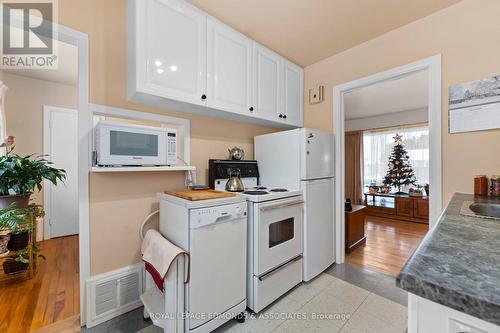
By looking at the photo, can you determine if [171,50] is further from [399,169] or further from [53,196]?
[399,169]

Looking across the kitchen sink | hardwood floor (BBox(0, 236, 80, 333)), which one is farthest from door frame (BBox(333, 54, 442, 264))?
hardwood floor (BBox(0, 236, 80, 333))

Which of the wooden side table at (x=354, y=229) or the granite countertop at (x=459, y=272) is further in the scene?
the wooden side table at (x=354, y=229)

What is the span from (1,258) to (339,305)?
3.62 meters

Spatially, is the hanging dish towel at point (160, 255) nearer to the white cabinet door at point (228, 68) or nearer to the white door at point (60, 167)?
the white cabinet door at point (228, 68)

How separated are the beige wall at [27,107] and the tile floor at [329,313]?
126 inches

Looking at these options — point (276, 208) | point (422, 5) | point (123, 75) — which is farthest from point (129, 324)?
point (422, 5)

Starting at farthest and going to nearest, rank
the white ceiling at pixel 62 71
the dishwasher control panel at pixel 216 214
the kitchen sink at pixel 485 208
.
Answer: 1. the white ceiling at pixel 62 71
2. the dishwasher control panel at pixel 216 214
3. the kitchen sink at pixel 485 208

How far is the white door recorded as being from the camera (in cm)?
322

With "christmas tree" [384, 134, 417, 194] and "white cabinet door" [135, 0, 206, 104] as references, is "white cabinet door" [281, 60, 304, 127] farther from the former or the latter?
"christmas tree" [384, 134, 417, 194]

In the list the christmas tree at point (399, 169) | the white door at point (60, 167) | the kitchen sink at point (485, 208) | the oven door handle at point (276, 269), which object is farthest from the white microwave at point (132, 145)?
the christmas tree at point (399, 169)

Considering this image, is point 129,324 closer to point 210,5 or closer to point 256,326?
point 256,326

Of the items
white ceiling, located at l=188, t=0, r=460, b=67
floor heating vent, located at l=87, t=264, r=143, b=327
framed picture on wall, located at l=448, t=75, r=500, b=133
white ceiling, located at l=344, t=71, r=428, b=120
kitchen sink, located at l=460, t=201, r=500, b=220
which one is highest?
A: white ceiling, located at l=188, t=0, r=460, b=67

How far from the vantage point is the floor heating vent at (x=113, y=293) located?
Result: 60.4 inches

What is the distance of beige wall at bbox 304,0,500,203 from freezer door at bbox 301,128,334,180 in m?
0.91
